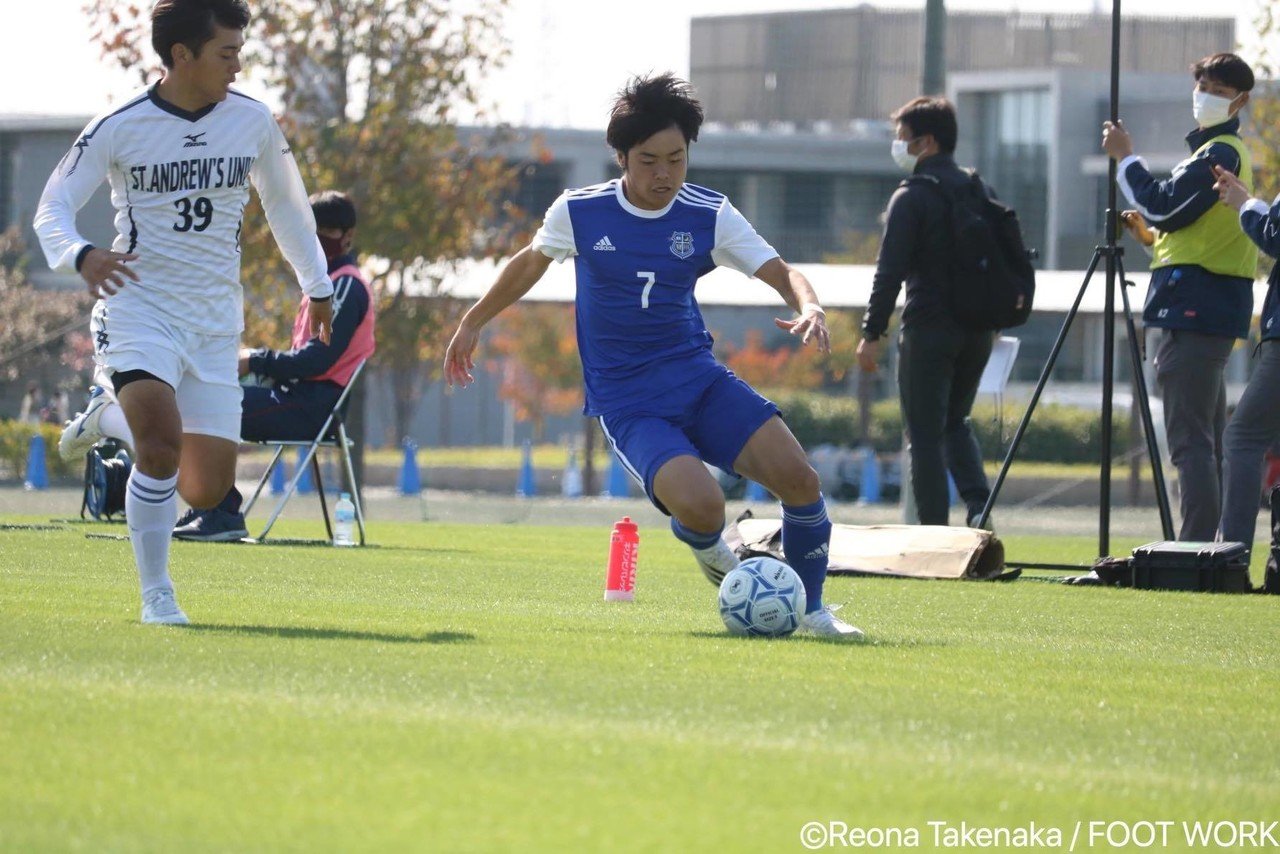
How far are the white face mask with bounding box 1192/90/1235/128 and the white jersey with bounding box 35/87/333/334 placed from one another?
5887 mm

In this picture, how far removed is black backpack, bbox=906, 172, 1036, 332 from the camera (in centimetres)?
1254

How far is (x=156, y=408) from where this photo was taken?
773 cm

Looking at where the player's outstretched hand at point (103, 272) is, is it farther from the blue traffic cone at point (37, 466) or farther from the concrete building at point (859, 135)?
the concrete building at point (859, 135)

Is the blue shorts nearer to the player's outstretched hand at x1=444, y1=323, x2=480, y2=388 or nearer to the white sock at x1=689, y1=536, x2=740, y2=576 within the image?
the white sock at x1=689, y1=536, x2=740, y2=576

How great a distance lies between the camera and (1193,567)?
37.0ft

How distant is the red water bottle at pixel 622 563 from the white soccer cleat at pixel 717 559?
69cm

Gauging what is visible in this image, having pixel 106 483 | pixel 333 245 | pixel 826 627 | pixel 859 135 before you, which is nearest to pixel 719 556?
pixel 826 627

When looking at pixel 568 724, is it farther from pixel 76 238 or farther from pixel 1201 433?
pixel 1201 433

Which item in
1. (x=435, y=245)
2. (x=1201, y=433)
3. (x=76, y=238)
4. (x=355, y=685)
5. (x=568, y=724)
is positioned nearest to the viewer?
(x=568, y=724)

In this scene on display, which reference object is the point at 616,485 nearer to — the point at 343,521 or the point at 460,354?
the point at 343,521

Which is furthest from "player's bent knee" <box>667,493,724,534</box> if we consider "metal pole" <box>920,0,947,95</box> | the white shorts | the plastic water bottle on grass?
"metal pole" <box>920,0,947,95</box>

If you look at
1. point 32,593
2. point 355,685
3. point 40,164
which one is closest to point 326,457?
point 32,593

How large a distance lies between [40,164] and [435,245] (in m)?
37.5

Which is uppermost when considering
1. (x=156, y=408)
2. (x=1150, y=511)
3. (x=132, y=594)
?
(x=156, y=408)
